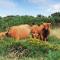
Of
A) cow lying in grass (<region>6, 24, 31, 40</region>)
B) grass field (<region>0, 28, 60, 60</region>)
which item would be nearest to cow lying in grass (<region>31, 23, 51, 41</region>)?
cow lying in grass (<region>6, 24, 31, 40</region>)

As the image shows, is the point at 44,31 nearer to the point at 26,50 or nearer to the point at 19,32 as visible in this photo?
the point at 19,32

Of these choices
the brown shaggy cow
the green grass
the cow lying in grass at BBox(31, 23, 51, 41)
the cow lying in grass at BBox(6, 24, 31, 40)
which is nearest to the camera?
the green grass

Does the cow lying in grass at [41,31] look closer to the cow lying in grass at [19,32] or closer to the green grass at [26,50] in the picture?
the cow lying in grass at [19,32]

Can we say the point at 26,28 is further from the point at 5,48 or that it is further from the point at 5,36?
the point at 5,48

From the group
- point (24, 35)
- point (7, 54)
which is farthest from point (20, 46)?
point (24, 35)

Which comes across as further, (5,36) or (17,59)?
(5,36)

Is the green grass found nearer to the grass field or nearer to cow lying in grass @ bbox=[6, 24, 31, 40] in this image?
the grass field

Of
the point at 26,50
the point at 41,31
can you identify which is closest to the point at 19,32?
the point at 41,31

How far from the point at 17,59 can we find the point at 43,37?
12.5 metres

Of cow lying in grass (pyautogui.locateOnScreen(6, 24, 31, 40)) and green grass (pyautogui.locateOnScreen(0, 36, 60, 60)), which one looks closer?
green grass (pyautogui.locateOnScreen(0, 36, 60, 60))

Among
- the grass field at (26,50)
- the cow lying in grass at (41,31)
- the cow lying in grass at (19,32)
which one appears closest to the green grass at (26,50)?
the grass field at (26,50)

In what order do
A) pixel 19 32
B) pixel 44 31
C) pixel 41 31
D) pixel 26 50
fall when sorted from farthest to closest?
pixel 44 31 → pixel 41 31 → pixel 19 32 → pixel 26 50

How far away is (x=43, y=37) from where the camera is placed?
27078 mm

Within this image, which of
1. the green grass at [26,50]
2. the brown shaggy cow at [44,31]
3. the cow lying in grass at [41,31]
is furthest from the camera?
the brown shaggy cow at [44,31]
